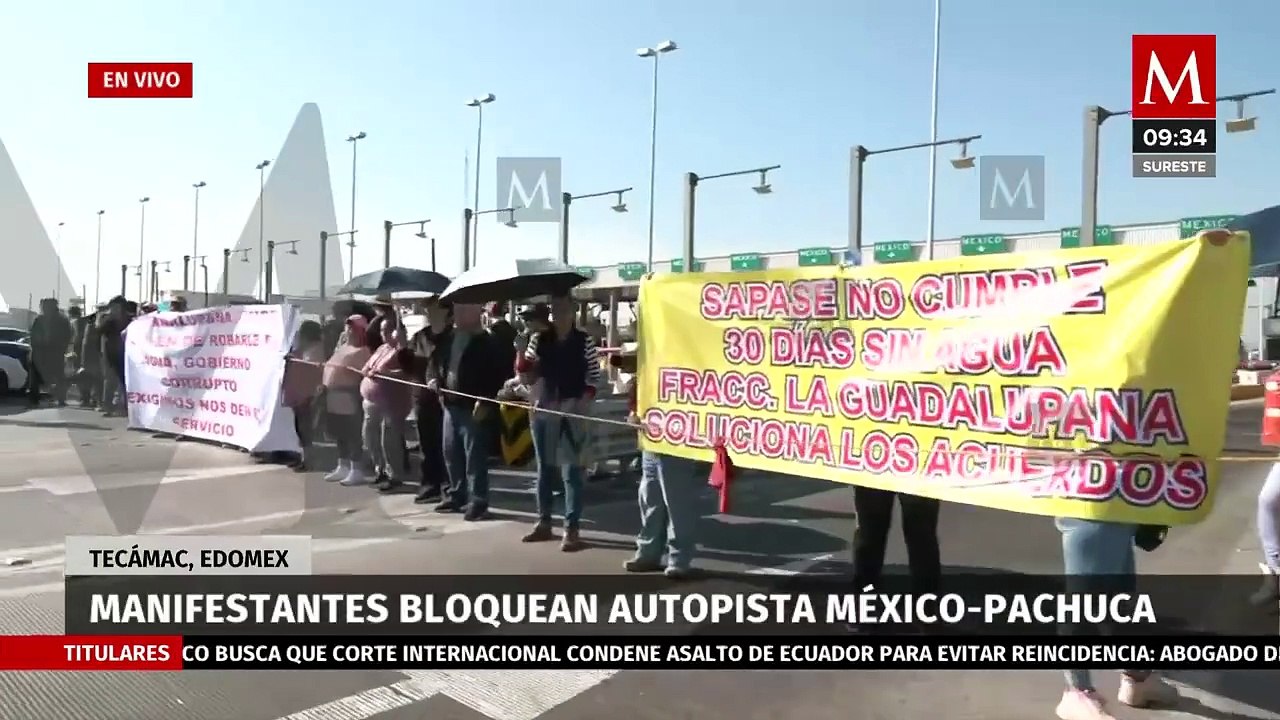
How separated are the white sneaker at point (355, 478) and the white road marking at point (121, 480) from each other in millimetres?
1165

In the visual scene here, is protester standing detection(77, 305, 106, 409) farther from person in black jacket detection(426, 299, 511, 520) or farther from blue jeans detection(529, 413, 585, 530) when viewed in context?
blue jeans detection(529, 413, 585, 530)

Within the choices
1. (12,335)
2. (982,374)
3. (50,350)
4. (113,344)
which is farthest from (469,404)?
(12,335)

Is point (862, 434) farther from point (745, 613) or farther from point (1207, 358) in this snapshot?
point (1207, 358)

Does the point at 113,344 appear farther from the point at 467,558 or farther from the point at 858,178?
the point at 858,178

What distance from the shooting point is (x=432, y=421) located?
8758mm

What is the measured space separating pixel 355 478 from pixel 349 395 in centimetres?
81

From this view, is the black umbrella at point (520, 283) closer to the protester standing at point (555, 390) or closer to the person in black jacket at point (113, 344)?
the protester standing at point (555, 390)

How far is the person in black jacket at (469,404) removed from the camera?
763 cm

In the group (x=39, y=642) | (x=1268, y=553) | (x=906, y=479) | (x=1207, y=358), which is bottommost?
(x=39, y=642)

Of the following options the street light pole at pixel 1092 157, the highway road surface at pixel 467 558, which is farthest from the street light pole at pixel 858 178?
the highway road surface at pixel 467 558

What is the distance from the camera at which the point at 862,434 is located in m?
4.78

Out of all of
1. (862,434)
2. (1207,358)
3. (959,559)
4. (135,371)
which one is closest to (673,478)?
(862,434)

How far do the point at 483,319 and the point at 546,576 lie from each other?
3.05 meters

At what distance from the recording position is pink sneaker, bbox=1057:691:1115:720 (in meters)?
3.69
